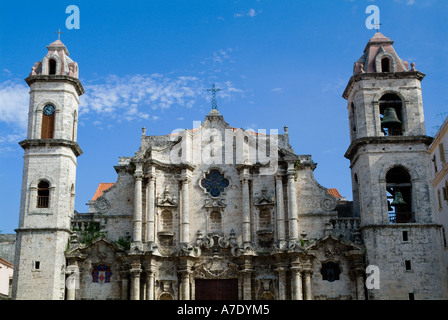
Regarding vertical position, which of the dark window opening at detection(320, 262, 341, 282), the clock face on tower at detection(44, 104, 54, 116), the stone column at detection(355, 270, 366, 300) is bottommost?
the stone column at detection(355, 270, 366, 300)

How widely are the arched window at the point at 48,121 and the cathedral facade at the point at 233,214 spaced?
54 millimetres

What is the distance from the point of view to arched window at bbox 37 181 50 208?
32219mm

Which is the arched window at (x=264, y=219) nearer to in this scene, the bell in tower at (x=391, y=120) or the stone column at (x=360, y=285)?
the stone column at (x=360, y=285)

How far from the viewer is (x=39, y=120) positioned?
3325 cm

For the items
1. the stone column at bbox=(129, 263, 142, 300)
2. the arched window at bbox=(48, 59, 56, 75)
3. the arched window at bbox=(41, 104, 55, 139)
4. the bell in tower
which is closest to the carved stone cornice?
the arched window at bbox=(41, 104, 55, 139)

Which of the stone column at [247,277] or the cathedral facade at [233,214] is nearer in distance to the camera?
the cathedral facade at [233,214]

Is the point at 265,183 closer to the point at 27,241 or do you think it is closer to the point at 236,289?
the point at 236,289

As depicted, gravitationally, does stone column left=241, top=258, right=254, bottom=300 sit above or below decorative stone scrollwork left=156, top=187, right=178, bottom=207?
below

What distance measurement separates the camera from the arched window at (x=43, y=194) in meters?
32.2

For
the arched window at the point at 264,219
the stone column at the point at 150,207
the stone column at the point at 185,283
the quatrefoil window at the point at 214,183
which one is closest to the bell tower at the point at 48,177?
the stone column at the point at 150,207

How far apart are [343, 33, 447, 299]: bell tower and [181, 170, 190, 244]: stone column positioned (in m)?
9.02

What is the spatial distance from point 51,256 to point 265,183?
11.7 m

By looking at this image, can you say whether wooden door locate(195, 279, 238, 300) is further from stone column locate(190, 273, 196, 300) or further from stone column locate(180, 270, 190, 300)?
stone column locate(180, 270, 190, 300)

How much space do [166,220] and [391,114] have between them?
13167 mm
